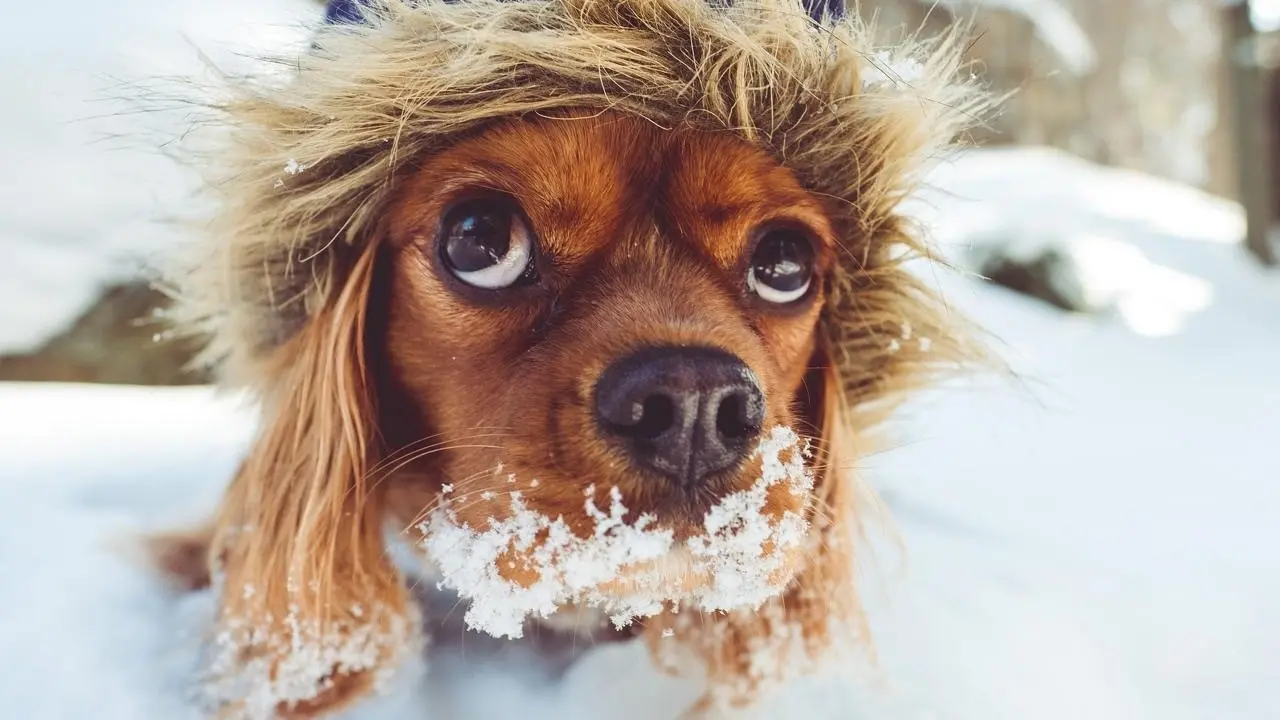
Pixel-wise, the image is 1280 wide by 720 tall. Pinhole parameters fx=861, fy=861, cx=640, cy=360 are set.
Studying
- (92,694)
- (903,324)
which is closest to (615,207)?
(903,324)

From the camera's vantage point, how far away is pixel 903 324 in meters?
1.54

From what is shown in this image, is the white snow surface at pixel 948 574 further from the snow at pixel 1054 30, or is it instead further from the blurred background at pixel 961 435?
the snow at pixel 1054 30

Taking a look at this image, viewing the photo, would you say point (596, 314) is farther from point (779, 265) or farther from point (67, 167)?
point (67, 167)

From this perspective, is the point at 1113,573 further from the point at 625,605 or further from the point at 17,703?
the point at 17,703

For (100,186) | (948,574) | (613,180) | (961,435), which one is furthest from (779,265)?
(100,186)

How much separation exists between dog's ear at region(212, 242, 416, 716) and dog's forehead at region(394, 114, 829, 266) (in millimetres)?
248

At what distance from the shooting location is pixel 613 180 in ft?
4.00

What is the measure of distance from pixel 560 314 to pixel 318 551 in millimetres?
570

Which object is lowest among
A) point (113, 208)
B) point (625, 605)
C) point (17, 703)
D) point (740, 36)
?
point (17, 703)

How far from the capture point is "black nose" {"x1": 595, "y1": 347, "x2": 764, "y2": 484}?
3.38 feet

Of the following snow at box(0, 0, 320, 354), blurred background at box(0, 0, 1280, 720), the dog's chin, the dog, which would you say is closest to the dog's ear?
the dog

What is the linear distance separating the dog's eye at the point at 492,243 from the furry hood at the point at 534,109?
0.13 metres

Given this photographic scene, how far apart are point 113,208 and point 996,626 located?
10.8 feet

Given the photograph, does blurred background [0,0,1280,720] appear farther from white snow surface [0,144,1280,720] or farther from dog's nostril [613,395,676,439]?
dog's nostril [613,395,676,439]
